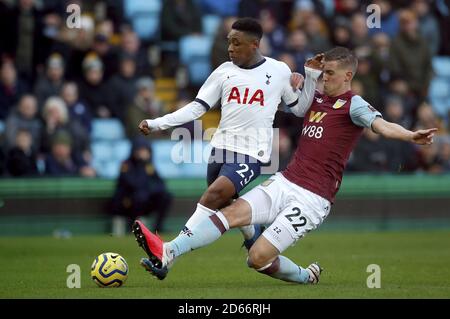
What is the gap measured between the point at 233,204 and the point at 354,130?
1.42 metres

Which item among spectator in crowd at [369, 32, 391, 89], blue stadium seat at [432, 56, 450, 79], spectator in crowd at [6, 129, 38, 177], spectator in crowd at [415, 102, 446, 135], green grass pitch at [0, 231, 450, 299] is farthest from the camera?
blue stadium seat at [432, 56, 450, 79]

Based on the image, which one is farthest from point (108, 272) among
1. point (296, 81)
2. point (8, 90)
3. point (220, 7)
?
point (220, 7)

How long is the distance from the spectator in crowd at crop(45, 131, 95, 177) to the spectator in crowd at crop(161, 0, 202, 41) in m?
3.84

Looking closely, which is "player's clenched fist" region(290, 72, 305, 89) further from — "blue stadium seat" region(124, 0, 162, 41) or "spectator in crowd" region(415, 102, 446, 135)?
"blue stadium seat" region(124, 0, 162, 41)

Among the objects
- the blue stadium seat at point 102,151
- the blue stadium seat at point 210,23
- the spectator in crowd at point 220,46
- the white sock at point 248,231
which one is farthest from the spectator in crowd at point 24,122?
the white sock at point 248,231

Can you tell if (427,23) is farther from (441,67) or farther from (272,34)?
(272,34)

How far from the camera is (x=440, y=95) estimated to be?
2425 cm

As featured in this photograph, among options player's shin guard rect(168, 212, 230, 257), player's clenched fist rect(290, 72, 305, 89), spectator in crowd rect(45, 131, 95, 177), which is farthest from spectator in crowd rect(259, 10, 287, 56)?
player's shin guard rect(168, 212, 230, 257)

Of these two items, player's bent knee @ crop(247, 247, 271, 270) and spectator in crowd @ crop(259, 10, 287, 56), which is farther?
spectator in crowd @ crop(259, 10, 287, 56)

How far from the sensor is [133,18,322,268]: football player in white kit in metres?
11.4

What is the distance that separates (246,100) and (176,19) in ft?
37.0

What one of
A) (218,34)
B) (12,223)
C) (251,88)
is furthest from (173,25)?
(251,88)

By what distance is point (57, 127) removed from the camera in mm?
19641

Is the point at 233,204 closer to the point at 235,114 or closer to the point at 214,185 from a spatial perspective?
the point at 214,185
